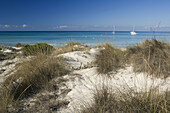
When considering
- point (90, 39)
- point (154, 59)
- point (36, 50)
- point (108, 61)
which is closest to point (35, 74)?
point (36, 50)

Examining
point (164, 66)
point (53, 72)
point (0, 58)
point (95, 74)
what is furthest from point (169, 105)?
point (0, 58)

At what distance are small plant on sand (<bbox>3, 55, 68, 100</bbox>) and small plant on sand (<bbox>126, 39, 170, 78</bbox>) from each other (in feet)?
6.31

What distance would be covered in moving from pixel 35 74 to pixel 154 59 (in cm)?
287

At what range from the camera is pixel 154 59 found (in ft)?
11.1

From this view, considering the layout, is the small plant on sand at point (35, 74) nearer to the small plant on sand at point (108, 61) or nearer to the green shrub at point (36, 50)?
the green shrub at point (36, 50)

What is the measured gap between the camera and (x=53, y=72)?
3596 millimetres

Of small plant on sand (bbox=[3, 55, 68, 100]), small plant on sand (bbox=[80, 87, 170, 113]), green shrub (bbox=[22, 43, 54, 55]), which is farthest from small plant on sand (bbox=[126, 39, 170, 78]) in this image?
green shrub (bbox=[22, 43, 54, 55])

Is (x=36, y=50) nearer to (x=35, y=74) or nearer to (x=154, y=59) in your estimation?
(x=35, y=74)

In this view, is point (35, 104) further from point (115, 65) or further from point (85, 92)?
point (115, 65)

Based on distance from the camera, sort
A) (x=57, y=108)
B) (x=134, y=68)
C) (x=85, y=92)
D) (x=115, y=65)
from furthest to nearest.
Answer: (x=115, y=65) → (x=134, y=68) → (x=85, y=92) → (x=57, y=108)

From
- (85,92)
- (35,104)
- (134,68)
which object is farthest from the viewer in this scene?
(134,68)

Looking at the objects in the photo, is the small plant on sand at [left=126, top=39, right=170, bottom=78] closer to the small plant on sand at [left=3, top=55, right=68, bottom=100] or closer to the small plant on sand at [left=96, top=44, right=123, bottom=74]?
the small plant on sand at [left=96, top=44, right=123, bottom=74]

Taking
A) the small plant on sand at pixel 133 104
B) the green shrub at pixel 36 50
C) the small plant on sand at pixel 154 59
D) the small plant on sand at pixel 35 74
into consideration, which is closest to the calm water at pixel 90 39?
the small plant on sand at pixel 154 59

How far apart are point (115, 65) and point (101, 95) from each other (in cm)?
187
